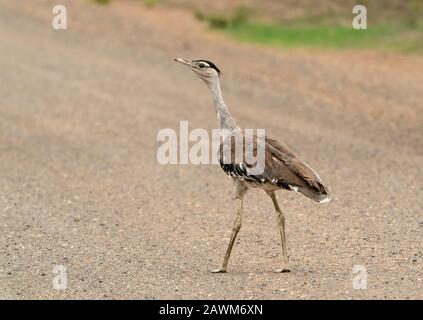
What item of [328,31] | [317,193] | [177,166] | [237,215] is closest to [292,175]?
[317,193]

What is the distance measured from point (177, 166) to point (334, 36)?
714 cm

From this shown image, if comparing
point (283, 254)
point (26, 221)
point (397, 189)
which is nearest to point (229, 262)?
point (283, 254)

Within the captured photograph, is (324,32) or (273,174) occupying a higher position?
(324,32)

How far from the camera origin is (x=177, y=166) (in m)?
11.9

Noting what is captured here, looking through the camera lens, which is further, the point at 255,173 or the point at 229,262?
the point at 229,262

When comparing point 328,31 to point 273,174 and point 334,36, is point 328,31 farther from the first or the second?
point 273,174

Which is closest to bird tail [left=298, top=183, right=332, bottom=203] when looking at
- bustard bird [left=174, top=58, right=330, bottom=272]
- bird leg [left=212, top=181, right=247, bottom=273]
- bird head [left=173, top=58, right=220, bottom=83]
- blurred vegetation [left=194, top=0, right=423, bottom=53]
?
bustard bird [left=174, top=58, right=330, bottom=272]

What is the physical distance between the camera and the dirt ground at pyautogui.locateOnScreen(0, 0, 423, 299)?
7.51 meters

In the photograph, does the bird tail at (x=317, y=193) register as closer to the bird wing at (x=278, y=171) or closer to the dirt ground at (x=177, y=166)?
the bird wing at (x=278, y=171)

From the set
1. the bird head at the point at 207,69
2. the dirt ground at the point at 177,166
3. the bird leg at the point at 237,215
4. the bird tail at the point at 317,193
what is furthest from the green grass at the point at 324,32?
the bird tail at the point at 317,193

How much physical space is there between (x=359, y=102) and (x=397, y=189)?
4705mm

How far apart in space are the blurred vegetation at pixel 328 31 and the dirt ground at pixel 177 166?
1.46 ft

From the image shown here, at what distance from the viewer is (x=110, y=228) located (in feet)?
29.9
